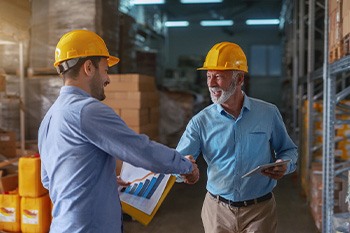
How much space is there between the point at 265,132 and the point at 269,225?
0.65 meters

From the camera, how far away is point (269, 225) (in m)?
3.08

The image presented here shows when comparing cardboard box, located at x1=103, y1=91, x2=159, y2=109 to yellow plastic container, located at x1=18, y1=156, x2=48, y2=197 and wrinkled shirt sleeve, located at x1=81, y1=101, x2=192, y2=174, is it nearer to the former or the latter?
yellow plastic container, located at x1=18, y1=156, x2=48, y2=197

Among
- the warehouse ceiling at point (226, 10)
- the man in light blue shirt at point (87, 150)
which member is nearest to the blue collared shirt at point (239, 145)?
the man in light blue shirt at point (87, 150)

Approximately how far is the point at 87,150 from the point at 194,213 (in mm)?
4977

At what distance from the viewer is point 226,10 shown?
21.3 meters

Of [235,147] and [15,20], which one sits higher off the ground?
[15,20]

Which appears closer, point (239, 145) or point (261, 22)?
point (239, 145)

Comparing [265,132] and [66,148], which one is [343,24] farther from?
[66,148]

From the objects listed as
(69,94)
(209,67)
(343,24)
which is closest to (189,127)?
(209,67)

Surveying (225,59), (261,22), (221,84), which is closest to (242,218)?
(221,84)

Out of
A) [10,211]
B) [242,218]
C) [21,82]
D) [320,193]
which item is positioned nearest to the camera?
[242,218]

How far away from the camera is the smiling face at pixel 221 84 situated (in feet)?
10.1

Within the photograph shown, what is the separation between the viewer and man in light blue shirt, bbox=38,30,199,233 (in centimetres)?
218

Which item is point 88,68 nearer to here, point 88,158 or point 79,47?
point 79,47
